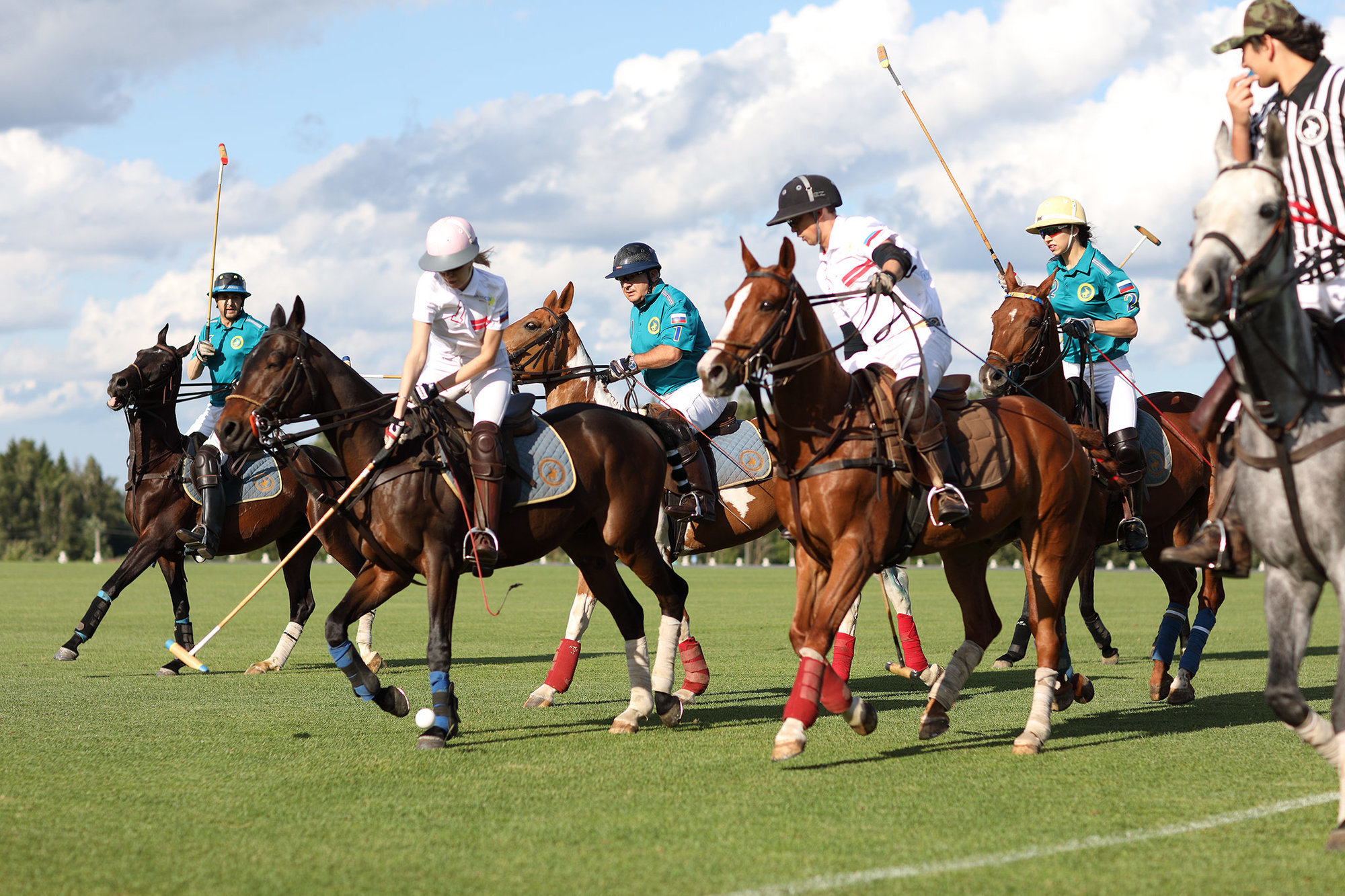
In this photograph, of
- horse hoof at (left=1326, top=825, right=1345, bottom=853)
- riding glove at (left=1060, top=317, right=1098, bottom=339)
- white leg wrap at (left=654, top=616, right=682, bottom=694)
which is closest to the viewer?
horse hoof at (left=1326, top=825, right=1345, bottom=853)

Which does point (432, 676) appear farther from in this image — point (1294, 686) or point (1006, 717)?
point (1294, 686)

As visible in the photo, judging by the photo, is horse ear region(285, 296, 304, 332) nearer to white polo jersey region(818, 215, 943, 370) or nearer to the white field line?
white polo jersey region(818, 215, 943, 370)

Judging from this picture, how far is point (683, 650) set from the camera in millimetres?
9086

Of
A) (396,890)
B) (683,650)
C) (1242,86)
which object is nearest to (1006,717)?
(683,650)

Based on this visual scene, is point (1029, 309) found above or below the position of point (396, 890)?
above

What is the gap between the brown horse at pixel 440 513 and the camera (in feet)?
25.0

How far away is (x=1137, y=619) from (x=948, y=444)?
12.2 m

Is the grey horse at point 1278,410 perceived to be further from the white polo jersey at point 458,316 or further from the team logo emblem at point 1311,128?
the white polo jersey at point 458,316

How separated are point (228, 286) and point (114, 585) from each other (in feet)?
9.77

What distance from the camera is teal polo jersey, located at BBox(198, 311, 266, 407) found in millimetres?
12523

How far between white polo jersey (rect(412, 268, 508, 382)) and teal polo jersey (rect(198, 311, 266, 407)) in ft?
17.1

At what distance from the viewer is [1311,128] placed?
5.36 meters

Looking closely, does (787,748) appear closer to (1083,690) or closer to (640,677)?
(640,677)

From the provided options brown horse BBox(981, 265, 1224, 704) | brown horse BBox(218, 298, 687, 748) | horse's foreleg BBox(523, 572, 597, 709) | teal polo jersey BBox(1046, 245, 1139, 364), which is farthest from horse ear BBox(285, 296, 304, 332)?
teal polo jersey BBox(1046, 245, 1139, 364)
